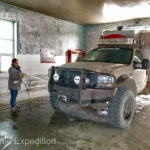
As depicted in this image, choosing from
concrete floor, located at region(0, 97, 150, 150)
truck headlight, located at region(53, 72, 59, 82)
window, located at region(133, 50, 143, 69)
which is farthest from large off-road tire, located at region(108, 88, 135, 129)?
truck headlight, located at region(53, 72, 59, 82)

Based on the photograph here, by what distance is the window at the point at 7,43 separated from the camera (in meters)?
6.41

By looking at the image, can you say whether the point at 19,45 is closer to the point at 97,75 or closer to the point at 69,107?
the point at 69,107

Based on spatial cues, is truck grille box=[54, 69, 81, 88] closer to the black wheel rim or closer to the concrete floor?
the concrete floor

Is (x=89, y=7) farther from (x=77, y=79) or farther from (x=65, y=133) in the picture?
(x=65, y=133)

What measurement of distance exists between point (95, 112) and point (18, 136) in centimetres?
268

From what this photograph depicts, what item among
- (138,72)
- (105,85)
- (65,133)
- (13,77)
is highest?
(138,72)

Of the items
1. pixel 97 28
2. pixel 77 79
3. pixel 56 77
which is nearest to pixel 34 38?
pixel 56 77

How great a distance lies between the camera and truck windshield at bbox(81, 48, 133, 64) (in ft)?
16.6

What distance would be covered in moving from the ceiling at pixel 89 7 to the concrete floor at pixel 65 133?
157 inches

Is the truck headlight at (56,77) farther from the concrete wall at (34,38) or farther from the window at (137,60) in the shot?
the concrete wall at (34,38)

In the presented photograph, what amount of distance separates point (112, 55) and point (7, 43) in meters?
4.18

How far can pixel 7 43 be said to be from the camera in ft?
21.7

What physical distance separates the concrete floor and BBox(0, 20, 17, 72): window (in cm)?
224

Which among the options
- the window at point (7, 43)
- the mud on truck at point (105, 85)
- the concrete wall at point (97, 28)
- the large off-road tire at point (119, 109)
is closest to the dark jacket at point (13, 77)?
the mud on truck at point (105, 85)
